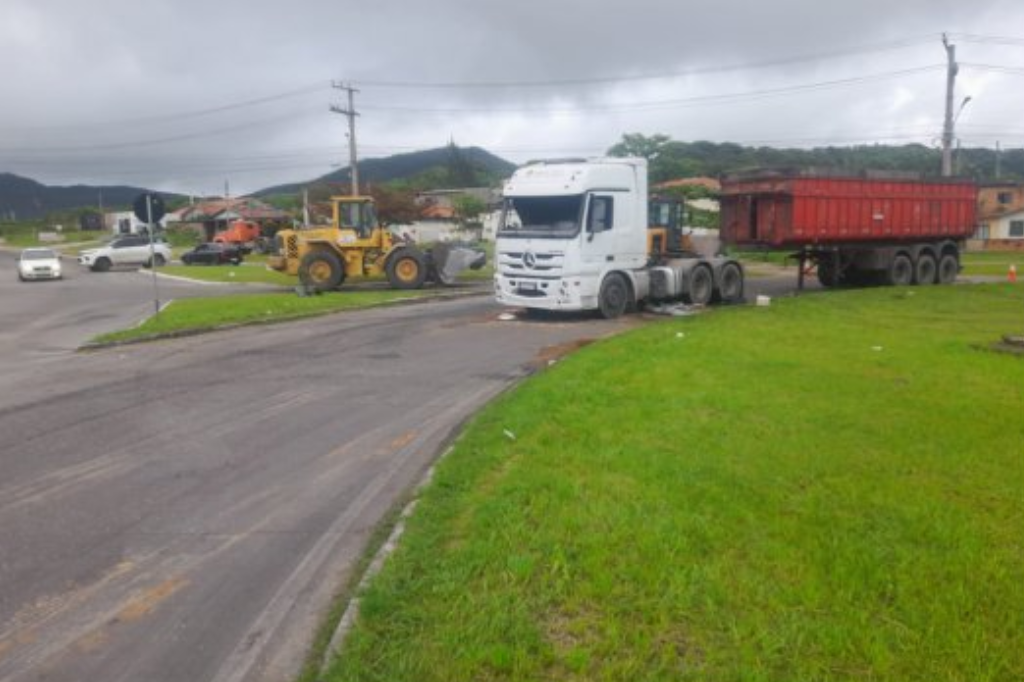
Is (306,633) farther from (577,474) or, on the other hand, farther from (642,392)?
(642,392)

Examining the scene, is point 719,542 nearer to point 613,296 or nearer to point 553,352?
point 553,352

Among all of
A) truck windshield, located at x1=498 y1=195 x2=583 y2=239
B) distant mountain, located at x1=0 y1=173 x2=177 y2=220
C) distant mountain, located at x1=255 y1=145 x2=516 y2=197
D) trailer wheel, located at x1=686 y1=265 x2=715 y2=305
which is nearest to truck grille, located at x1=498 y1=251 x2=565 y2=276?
truck windshield, located at x1=498 y1=195 x2=583 y2=239

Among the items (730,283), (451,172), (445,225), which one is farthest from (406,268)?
(451,172)

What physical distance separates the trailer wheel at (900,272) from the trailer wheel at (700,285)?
7595 millimetres

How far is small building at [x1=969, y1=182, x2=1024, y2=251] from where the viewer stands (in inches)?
2234

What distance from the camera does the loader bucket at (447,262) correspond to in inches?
1048

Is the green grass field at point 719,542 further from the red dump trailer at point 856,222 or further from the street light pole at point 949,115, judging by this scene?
the street light pole at point 949,115

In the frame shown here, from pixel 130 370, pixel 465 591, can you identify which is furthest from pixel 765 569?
pixel 130 370

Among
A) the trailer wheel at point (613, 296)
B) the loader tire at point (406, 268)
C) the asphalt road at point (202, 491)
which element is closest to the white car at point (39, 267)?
the loader tire at point (406, 268)

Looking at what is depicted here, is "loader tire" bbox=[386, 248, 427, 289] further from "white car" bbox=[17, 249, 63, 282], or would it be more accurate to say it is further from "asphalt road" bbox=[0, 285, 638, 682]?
"white car" bbox=[17, 249, 63, 282]

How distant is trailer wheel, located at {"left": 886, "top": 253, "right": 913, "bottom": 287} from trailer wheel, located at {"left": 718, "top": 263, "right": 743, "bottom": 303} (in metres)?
6.39

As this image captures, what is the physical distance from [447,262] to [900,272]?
1343cm

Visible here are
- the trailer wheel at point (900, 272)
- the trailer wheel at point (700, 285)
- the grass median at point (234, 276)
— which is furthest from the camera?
the grass median at point (234, 276)

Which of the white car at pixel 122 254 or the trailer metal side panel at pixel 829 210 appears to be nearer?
the trailer metal side panel at pixel 829 210
